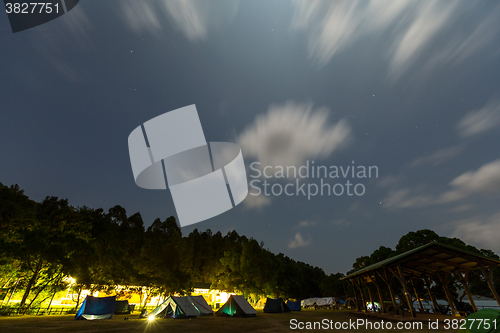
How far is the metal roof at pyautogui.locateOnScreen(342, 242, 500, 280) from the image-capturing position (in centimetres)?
1672

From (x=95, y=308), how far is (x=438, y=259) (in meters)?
27.9

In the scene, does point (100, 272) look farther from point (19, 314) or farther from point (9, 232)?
point (9, 232)

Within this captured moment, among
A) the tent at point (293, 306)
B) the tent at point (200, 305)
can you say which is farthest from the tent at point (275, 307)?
the tent at point (200, 305)

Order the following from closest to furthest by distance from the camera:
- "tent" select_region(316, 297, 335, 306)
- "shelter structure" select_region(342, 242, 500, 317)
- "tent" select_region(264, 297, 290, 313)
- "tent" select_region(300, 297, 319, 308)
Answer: "shelter structure" select_region(342, 242, 500, 317)
"tent" select_region(264, 297, 290, 313)
"tent" select_region(316, 297, 335, 306)
"tent" select_region(300, 297, 319, 308)

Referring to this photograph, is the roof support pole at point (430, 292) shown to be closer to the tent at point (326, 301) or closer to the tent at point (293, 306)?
the tent at point (293, 306)

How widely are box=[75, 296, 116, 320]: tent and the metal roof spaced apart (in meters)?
23.4

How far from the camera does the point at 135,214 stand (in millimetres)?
65875

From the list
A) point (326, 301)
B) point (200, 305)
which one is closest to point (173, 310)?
point (200, 305)

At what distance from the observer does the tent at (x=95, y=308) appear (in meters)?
20.5

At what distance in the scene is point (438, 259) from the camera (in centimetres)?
1948

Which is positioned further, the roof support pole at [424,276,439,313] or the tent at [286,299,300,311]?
the tent at [286,299,300,311]

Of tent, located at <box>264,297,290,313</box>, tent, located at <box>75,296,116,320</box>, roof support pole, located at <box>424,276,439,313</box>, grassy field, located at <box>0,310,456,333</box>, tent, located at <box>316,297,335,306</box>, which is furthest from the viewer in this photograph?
tent, located at <box>316,297,335,306</box>

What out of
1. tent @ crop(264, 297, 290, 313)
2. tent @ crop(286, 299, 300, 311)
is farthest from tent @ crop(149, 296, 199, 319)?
tent @ crop(286, 299, 300, 311)

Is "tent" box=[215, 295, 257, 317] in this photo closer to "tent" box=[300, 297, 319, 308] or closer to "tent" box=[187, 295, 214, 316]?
"tent" box=[187, 295, 214, 316]
